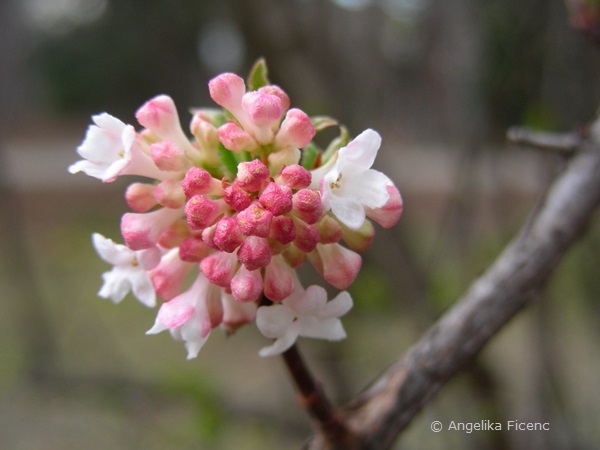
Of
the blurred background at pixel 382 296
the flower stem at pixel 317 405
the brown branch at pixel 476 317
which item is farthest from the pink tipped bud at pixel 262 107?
the blurred background at pixel 382 296

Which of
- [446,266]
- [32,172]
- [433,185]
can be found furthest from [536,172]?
[32,172]

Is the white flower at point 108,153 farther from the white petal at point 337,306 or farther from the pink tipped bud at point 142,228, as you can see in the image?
the white petal at point 337,306

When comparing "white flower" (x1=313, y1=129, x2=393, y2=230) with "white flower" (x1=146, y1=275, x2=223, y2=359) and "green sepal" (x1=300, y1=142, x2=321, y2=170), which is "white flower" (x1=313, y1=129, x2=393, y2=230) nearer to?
"green sepal" (x1=300, y1=142, x2=321, y2=170)

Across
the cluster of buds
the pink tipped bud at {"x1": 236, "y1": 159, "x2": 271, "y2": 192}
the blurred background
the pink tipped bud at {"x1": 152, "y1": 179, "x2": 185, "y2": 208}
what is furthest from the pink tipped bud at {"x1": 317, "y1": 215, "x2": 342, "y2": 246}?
the blurred background

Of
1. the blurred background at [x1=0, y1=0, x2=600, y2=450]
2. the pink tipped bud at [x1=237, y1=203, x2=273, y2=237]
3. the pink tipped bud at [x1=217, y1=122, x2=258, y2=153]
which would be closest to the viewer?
the pink tipped bud at [x1=237, y1=203, x2=273, y2=237]

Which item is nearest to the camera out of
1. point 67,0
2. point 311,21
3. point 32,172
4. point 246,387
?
point 311,21

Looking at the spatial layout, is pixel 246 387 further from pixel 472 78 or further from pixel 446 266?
pixel 472 78

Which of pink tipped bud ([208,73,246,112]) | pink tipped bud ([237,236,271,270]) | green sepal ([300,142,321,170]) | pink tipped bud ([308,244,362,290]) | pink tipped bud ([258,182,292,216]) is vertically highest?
pink tipped bud ([208,73,246,112])
